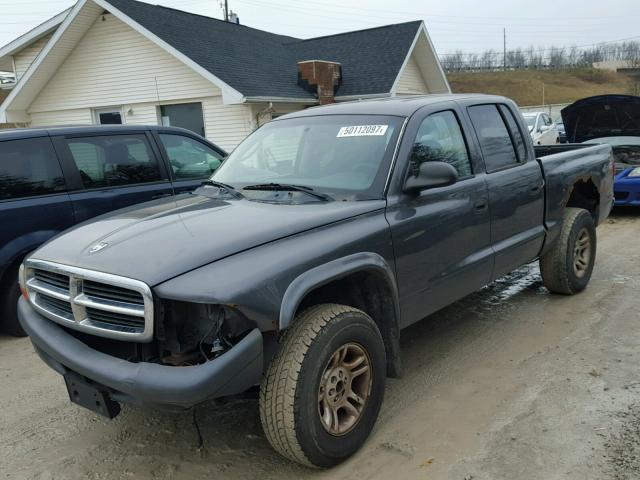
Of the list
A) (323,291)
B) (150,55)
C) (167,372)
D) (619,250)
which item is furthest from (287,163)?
(150,55)

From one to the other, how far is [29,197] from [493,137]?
4063mm

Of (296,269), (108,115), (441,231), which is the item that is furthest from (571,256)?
(108,115)

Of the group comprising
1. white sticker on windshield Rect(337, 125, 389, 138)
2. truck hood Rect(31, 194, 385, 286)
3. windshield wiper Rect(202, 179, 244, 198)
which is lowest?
truck hood Rect(31, 194, 385, 286)

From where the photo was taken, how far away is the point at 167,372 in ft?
8.34

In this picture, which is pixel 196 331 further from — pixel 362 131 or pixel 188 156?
pixel 188 156

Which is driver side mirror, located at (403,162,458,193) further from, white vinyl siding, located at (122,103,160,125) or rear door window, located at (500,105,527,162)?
white vinyl siding, located at (122,103,160,125)

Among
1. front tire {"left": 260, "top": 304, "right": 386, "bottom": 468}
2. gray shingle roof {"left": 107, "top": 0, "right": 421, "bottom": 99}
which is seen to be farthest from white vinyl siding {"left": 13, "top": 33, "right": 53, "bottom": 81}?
front tire {"left": 260, "top": 304, "right": 386, "bottom": 468}

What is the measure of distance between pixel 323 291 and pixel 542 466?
57.6 inches

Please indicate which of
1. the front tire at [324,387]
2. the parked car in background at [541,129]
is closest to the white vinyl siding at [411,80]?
the parked car in background at [541,129]

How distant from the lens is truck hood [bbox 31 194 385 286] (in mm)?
2715

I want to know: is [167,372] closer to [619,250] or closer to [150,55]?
[619,250]

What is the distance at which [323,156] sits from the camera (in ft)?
12.8

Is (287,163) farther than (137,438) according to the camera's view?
Yes

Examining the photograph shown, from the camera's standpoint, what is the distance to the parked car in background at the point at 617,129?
9359 millimetres
